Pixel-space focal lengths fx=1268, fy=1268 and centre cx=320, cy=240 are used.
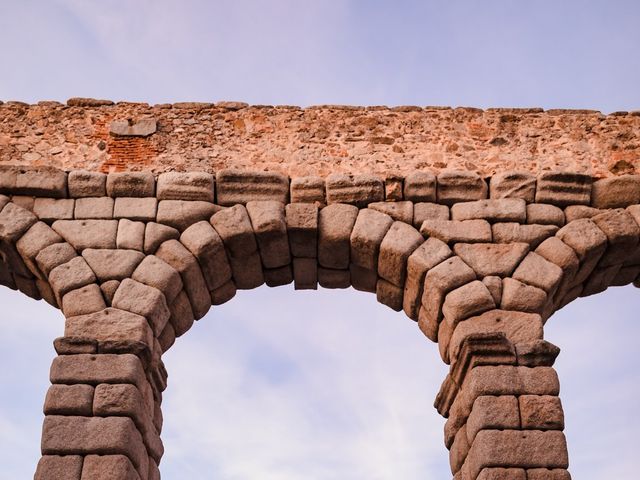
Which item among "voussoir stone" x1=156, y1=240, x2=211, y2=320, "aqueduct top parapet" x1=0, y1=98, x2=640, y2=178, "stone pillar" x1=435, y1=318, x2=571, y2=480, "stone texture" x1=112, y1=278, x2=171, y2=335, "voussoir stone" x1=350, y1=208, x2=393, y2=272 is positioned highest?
"aqueduct top parapet" x1=0, y1=98, x2=640, y2=178

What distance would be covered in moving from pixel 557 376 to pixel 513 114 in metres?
2.97

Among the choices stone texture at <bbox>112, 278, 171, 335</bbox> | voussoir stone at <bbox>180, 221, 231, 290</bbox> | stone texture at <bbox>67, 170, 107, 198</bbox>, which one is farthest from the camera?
stone texture at <bbox>67, 170, 107, 198</bbox>

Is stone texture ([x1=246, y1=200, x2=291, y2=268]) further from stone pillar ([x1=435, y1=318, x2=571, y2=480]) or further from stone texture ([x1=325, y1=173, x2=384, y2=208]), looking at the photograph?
stone pillar ([x1=435, y1=318, x2=571, y2=480])

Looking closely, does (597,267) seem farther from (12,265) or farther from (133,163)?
(12,265)

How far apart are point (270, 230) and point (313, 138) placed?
126 centimetres

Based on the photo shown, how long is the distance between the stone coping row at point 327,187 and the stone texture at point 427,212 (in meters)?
0.08

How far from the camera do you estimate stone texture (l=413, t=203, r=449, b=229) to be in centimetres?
1084

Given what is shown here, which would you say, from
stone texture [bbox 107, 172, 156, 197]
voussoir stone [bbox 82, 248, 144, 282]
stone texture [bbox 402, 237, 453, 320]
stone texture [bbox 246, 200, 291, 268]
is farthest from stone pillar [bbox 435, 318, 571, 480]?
stone texture [bbox 107, 172, 156, 197]

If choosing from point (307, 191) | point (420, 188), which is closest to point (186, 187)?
point (307, 191)

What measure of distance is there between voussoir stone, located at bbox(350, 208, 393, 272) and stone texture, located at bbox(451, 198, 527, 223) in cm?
63

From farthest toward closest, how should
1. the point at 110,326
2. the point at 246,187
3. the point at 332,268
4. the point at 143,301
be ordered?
the point at 332,268 < the point at 246,187 < the point at 143,301 < the point at 110,326

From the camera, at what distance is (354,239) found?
422 inches

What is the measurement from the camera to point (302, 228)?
1073cm

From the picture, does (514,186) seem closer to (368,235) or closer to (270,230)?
(368,235)
